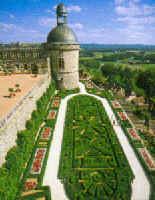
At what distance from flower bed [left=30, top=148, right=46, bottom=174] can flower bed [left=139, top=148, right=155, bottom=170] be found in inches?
533

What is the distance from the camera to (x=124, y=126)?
26.8 metres

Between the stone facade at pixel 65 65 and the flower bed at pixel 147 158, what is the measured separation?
102ft

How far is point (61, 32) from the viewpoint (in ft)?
136

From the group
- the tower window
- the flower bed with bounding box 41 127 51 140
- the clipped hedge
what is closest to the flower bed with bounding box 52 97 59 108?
the flower bed with bounding box 41 127 51 140

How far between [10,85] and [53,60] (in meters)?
17.0

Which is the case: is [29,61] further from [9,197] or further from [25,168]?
[9,197]

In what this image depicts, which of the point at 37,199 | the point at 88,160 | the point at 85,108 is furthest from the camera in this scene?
the point at 85,108

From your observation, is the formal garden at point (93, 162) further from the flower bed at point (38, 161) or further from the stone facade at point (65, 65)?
the stone facade at point (65, 65)

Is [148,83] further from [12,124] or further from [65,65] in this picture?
[12,124]

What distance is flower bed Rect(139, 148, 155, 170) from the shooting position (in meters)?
18.6

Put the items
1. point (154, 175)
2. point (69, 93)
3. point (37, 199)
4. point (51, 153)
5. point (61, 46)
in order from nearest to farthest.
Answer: point (37, 199) < point (154, 175) < point (51, 153) < point (61, 46) < point (69, 93)

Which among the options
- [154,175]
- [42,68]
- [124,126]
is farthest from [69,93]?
[154,175]

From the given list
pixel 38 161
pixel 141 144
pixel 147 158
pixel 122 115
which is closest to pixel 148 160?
pixel 147 158

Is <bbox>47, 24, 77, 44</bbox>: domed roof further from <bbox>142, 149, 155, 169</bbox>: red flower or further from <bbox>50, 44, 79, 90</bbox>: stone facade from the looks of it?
<bbox>142, 149, 155, 169</bbox>: red flower
